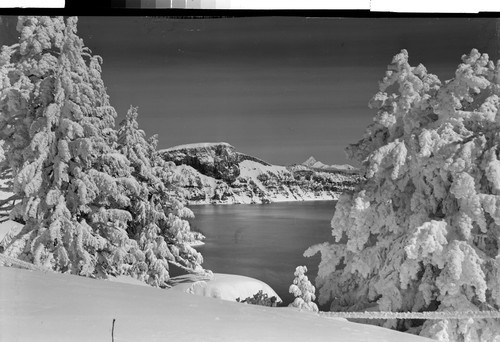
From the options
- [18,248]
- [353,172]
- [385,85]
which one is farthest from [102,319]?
[385,85]

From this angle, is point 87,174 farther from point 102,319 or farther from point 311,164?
point 311,164

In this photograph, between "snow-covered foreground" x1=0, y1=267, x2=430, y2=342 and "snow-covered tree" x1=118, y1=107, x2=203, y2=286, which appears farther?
"snow-covered tree" x1=118, y1=107, x2=203, y2=286

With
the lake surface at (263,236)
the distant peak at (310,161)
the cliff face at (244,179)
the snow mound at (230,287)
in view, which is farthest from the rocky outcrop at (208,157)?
the snow mound at (230,287)

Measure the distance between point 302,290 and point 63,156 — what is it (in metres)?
0.96

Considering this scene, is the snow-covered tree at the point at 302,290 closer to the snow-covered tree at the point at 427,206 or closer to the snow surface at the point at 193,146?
the snow-covered tree at the point at 427,206

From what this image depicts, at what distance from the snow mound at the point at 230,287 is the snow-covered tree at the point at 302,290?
0.20 ft

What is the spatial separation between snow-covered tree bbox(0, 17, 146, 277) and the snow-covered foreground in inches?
4.1

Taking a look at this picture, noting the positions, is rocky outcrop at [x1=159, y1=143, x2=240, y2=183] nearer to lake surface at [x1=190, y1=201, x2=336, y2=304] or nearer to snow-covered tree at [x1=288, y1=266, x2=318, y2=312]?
lake surface at [x1=190, y1=201, x2=336, y2=304]

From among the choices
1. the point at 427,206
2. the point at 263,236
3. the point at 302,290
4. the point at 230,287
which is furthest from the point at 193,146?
the point at 427,206

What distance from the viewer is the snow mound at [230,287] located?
2.65 metres

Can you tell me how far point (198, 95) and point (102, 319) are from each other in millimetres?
819

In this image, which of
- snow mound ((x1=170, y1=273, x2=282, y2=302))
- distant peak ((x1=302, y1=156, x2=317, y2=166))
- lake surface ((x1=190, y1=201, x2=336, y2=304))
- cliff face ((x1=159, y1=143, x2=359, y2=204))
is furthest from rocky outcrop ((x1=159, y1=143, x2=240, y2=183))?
snow mound ((x1=170, y1=273, x2=282, y2=302))

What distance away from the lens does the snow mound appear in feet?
8.69

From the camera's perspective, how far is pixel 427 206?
271 cm
